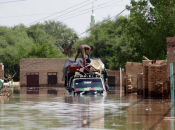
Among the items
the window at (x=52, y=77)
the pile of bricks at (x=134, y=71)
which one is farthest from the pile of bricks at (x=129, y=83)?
the window at (x=52, y=77)

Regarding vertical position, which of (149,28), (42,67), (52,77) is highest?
(149,28)

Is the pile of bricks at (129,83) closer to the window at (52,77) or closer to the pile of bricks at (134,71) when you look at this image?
the pile of bricks at (134,71)

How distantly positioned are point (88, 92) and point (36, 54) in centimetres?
6402

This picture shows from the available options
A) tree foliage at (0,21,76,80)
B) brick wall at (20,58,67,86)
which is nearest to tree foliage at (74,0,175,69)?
brick wall at (20,58,67,86)

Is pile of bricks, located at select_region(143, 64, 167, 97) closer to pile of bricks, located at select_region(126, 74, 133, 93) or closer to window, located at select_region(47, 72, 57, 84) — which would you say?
pile of bricks, located at select_region(126, 74, 133, 93)

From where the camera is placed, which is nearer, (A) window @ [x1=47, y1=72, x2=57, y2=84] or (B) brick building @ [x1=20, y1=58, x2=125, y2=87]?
(B) brick building @ [x1=20, y1=58, x2=125, y2=87]

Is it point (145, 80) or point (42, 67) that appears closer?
point (145, 80)

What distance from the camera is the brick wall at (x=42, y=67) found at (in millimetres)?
86688

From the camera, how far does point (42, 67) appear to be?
86.9 metres

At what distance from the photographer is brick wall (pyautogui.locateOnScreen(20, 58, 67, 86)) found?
86.7 meters

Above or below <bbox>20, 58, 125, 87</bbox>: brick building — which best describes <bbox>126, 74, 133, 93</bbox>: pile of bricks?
below

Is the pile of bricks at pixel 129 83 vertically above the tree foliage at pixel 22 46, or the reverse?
the tree foliage at pixel 22 46

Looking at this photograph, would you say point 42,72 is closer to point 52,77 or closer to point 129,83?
point 52,77

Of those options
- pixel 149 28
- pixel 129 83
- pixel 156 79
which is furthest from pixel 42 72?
pixel 156 79
